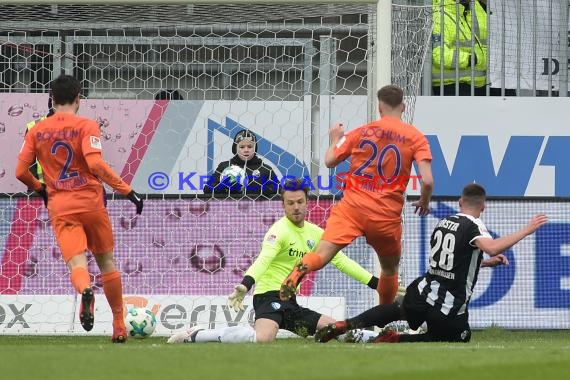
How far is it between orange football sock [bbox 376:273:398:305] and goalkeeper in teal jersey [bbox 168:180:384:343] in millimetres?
300

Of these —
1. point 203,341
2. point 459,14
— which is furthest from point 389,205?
point 459,14

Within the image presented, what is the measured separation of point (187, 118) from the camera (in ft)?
45.1

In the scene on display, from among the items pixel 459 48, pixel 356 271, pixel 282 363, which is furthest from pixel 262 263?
pixel 459 48

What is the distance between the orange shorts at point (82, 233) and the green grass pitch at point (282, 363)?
62.6 inches

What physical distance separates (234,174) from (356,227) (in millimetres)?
3563

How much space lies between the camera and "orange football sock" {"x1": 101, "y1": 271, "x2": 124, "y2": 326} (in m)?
10.1

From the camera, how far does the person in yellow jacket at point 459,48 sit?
14680 mm

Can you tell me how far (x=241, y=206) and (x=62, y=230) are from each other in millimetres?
3420

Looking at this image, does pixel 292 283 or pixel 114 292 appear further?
pixel 114 292

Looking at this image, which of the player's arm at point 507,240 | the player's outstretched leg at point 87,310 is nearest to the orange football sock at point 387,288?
the player's arm at point 507,240

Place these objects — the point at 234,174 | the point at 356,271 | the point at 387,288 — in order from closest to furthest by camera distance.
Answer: the point at 387,288, the point at 356,271, the point at 234,174

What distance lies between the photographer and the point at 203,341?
1040cm

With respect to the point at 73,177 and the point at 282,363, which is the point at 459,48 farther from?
the point at 282,363

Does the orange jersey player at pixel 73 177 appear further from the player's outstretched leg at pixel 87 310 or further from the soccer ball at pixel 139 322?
the soccer ball at pixel 139 322
